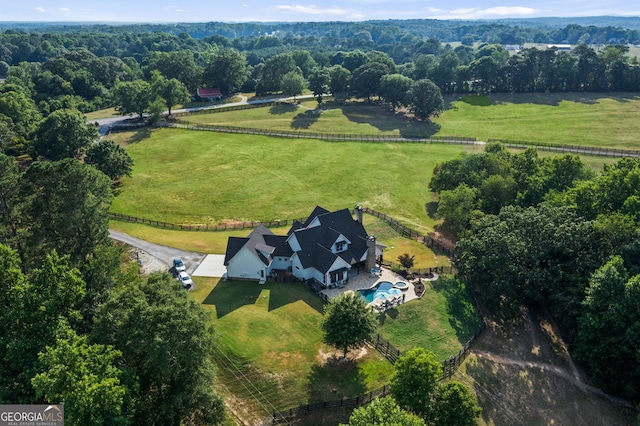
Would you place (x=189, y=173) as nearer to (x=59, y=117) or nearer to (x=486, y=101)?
(x=59, y=117)

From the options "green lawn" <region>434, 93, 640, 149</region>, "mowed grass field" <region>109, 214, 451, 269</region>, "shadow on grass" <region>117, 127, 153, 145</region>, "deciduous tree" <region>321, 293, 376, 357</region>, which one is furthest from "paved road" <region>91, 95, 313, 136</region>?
"deciduous tree" <region>321, 293, 376, 357</region>

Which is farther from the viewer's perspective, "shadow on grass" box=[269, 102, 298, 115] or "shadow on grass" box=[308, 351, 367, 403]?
"shadow on grass" box=[269, 102, 298, 115]

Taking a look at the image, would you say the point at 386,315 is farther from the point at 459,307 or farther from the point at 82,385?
the point at 82,385

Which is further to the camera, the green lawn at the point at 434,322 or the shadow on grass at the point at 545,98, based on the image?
the shadow on grass at the point at 545,98

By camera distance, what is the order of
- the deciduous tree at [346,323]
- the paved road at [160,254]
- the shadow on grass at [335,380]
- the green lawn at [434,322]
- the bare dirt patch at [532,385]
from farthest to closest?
the paved road at [160,254], the green lawn at [434,322], the deciduous tree at [346,323], the bare dirt patch at [532,385], the shadow on grass at [335,380]

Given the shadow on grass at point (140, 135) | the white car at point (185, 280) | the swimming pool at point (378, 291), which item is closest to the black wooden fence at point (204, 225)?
the white car at point (185, 280)

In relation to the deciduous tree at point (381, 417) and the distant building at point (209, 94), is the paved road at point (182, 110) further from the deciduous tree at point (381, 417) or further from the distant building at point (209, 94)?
the deciduous tree at point (381, 417)

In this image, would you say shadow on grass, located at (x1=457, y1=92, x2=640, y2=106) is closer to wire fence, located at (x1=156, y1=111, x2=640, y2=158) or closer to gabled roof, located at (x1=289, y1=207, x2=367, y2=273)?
wire fence, located at (x1=156, y1=111, x2=640, y2=158)
